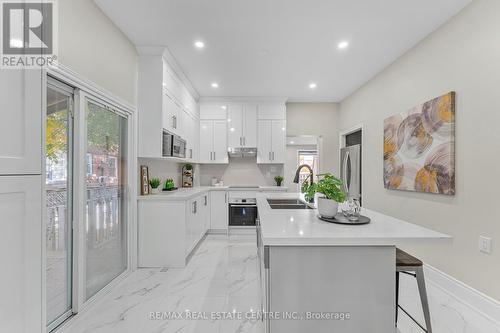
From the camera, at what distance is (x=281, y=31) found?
254 cm

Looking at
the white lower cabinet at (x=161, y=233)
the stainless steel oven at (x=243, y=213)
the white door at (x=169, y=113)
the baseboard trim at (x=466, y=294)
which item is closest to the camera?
the baseboard trim at (x=466, y=294)

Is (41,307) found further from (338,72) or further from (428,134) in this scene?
(338,72)

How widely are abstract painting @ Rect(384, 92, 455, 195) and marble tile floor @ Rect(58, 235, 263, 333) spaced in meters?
2.13

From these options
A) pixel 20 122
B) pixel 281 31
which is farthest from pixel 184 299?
pixel 281 31

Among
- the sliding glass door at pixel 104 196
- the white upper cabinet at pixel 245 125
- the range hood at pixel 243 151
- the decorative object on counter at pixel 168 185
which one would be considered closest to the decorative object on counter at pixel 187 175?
the decorative object on counter at pixel 168 185

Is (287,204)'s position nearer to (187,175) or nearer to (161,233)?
(161,233)

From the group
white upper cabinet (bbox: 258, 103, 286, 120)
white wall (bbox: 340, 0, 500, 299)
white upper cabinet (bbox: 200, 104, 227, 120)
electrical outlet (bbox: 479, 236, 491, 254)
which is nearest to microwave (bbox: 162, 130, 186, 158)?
white upper cabinet (bbox: 200, 104, 227, 120)

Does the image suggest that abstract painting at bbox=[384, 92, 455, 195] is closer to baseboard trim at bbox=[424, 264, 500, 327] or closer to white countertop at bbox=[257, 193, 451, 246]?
baseboard trim at bbox=[424, 264, 500, 327]

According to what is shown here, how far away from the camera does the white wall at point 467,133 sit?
1955 millimetres

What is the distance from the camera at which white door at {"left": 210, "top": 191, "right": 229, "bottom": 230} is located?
14.9 feet

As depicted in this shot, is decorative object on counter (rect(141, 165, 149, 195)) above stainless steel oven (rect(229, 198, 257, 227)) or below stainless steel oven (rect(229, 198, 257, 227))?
above

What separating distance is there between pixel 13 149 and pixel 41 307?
67 cm

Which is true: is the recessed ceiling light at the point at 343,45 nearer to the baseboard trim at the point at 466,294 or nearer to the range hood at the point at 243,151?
the range hood at the point at 243,151

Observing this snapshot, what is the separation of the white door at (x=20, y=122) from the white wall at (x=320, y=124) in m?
4.60
